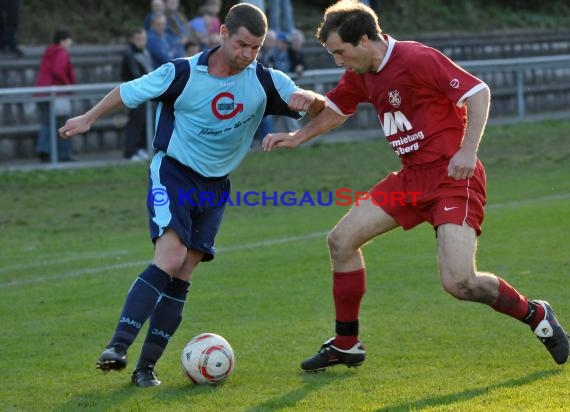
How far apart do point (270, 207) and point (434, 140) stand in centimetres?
792

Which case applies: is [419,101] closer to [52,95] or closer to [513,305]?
[513,305]

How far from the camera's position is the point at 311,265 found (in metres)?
10.7

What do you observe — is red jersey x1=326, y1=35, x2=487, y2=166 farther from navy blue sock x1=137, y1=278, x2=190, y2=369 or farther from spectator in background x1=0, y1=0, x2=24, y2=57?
spectator in background x1=0, y1=0, x2=24, y2=57

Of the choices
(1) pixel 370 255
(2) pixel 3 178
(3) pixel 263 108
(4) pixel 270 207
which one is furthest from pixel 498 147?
(3) pixel 263 108

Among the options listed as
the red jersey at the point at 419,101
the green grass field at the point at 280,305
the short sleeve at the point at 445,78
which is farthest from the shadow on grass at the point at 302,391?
the short sleeve at the point at 445,78

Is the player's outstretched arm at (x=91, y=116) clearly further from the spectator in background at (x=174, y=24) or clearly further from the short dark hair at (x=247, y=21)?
the spectator in background at (x=174, y=24)

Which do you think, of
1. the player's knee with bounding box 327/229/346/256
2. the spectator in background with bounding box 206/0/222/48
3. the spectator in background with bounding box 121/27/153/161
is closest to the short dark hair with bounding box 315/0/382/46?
the player's knee with bounding box 327/229/346/256

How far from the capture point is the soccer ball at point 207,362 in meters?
6.74

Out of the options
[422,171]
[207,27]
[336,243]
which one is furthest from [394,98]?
[207,27]

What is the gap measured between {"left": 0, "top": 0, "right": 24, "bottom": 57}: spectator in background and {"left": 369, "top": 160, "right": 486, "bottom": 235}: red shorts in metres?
13.5

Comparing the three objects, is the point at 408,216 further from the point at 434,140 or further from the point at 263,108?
the point at 263,108

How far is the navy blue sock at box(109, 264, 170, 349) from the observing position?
663 centimetres

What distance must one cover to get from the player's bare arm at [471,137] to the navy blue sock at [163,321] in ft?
5.59

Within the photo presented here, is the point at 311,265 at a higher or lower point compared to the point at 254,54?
lower
